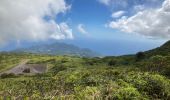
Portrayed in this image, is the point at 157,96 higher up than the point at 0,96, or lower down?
lower down

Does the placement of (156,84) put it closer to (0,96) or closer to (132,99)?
(132,99)

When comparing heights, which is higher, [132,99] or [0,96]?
[0,96]

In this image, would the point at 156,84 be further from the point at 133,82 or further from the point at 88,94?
the point at 88,94

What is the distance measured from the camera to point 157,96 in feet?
119

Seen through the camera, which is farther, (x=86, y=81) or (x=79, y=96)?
(x=86, y=81)

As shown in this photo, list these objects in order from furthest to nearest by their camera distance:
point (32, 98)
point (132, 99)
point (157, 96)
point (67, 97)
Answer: point (157, 96) → point (132, 99) → point (67, 97) → point (32, 98)

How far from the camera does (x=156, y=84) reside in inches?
1481

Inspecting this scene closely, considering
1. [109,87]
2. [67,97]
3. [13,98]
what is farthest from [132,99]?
[13,98]

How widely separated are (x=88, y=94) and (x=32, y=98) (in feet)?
24.9

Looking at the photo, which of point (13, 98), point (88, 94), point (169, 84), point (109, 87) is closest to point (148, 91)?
point (169, 84)

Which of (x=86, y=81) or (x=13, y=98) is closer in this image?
(x=13, y=98)

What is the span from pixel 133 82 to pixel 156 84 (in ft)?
10.3

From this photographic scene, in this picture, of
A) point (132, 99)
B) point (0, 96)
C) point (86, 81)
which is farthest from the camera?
point (86, 81)

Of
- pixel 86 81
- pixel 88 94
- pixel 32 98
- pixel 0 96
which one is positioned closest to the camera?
pixel 0 96
